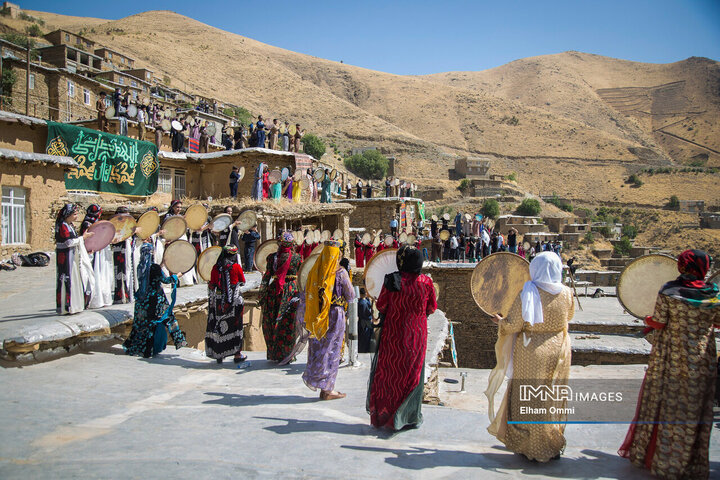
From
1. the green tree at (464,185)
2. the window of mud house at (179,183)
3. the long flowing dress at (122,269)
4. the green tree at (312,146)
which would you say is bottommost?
the long flowing dress at (122,269)

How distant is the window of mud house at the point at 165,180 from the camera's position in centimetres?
1919

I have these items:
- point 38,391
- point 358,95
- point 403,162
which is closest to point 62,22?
point 358,95

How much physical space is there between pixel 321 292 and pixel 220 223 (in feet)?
19.6

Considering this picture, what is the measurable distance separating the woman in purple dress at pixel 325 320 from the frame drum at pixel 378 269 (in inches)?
14.1

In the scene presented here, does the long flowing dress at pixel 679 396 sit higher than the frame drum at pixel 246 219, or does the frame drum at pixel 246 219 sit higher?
the frame drum at pixel 246 219

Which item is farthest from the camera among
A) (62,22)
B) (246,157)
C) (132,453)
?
(62,22)

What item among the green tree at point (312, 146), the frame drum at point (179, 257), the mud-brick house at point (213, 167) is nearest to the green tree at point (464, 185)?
the green tree at point (312, 146)

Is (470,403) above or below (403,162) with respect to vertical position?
below

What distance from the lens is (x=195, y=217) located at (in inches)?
373

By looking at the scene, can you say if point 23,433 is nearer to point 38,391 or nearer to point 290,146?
point 38,391

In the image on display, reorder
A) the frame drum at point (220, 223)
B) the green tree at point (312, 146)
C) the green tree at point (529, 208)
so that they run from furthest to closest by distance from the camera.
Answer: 1. the green tree at point (312, 146)
2. the green tree at point (529, 208)
3. the frame drum at point (220, 223)

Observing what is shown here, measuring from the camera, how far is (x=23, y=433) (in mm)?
3754

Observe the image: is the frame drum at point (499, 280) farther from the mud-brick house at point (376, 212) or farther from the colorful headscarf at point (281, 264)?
the mud-brick house at point (376, 212)

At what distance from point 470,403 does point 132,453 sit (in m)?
4.73
